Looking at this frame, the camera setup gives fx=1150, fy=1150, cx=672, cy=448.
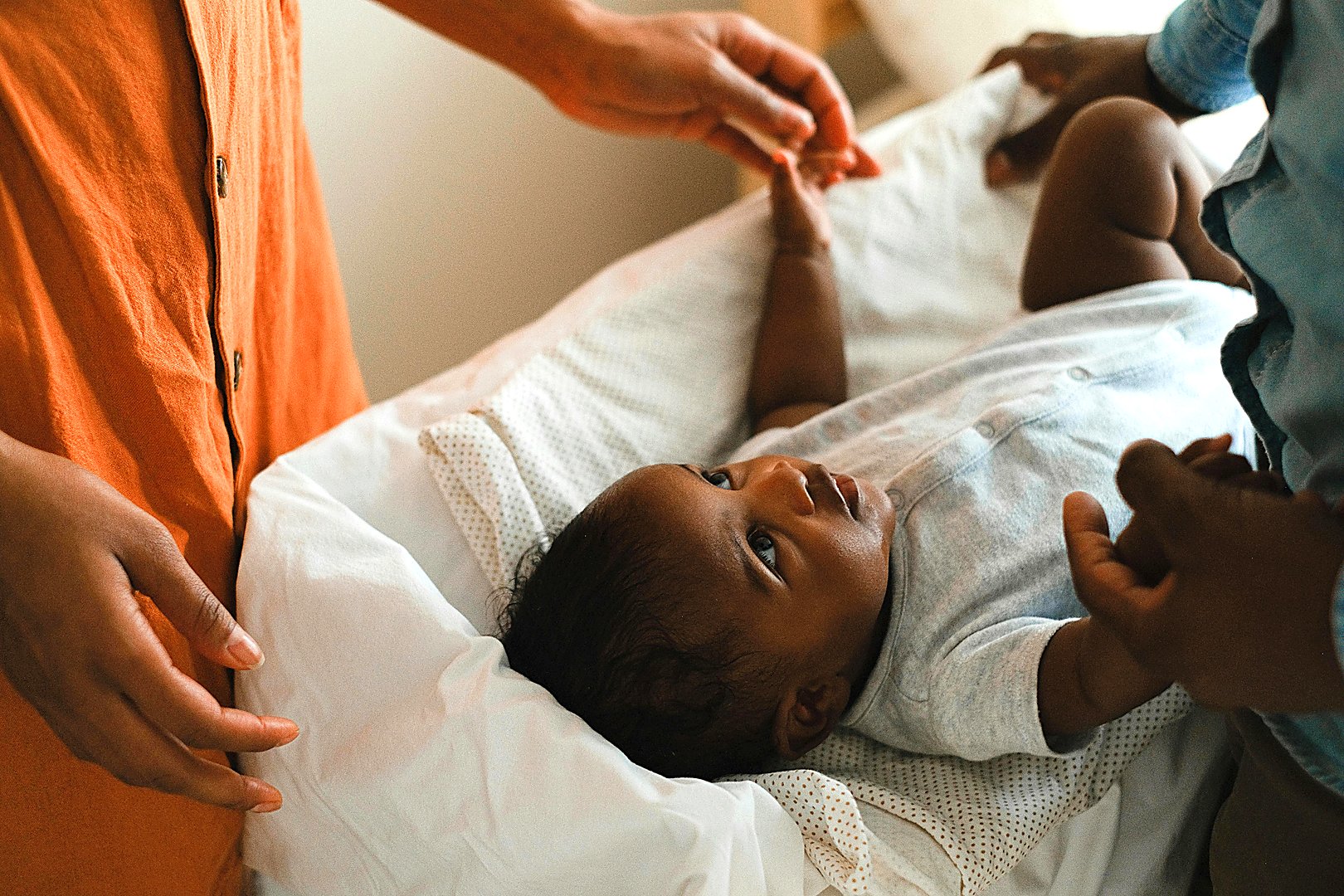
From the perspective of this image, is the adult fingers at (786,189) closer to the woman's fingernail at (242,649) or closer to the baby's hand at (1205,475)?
the baby's hand at (1205,475)

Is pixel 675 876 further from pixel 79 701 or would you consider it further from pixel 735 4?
pixel 735 4

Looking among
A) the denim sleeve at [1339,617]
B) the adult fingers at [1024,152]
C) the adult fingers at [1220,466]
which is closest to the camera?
the denim sleeve at [1339,617]

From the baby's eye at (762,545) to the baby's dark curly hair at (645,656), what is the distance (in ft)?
0.21

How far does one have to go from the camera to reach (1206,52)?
1057mm

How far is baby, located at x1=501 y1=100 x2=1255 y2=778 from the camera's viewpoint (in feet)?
2.91

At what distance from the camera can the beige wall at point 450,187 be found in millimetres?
1847

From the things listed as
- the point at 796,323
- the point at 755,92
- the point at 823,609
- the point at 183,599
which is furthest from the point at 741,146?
the point at 183,599

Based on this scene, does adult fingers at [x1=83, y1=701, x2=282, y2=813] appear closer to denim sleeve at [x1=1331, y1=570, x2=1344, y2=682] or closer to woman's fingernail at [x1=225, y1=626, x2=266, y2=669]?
woman's fingernail at [x1=225, y1=626, x2=266, y2=669]

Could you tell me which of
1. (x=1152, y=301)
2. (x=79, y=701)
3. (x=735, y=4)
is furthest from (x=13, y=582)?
(x=735, y=4)

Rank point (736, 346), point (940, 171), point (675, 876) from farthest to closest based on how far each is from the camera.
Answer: point (940, 171) < point (736, 346) < point (675, 876)

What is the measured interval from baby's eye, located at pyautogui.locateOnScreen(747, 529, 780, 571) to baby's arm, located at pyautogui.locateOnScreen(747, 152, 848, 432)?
0.89 feet

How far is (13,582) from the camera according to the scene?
684 mm

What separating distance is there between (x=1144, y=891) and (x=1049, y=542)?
0.28 meters

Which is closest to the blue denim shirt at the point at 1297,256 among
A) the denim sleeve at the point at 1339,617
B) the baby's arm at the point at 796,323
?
the denim sleeve at the point at 1339,617
